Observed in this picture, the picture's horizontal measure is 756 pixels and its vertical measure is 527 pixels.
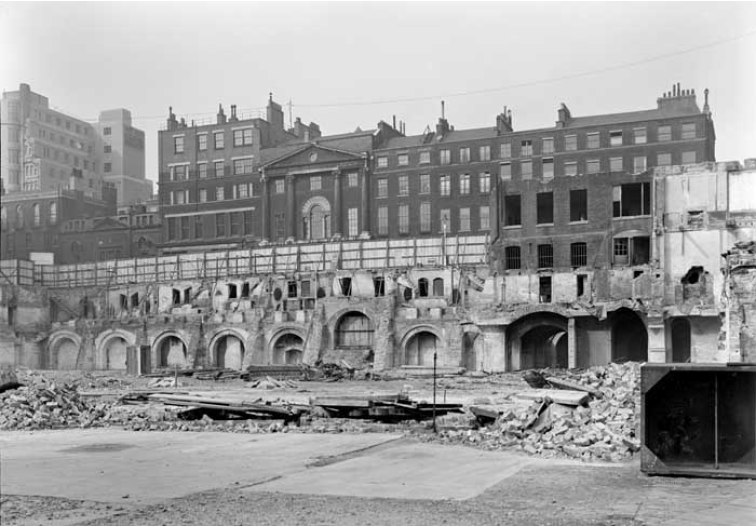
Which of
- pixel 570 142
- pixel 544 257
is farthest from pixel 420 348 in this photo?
pixel 570 142

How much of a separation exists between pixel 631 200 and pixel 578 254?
4.34 meters

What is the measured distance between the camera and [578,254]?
50.2m

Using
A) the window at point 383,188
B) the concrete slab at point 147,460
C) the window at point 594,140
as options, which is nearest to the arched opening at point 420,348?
the window at point 383,188

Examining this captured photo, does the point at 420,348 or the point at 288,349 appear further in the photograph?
the point at 288,349

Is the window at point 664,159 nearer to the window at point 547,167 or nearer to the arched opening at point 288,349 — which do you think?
the window at point 547,167

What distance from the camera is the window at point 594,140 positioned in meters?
63.1

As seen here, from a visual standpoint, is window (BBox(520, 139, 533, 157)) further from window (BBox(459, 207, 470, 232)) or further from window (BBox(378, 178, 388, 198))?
window (BBox(378, 178, 388, 198))

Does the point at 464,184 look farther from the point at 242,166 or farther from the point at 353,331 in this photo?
the point at 242,166

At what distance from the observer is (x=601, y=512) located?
11.0m

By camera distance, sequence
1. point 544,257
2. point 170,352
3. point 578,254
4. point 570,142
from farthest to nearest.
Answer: point 570,142 < point 170,352 < point 544,257 < point 578,254

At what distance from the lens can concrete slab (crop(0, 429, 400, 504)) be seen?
41.7ft

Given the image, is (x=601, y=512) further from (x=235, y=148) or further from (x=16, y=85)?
(x=235, y=148)

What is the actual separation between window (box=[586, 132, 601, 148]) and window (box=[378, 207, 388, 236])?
16409 millimetres

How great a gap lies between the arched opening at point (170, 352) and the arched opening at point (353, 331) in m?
11.5
